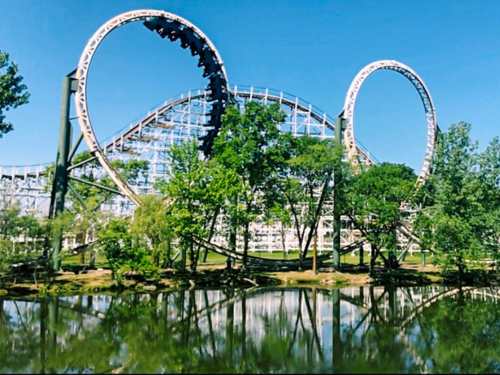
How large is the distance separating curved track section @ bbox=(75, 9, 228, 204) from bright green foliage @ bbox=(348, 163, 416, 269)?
9.22 m

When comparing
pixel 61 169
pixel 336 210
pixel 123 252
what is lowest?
pixel 123 252

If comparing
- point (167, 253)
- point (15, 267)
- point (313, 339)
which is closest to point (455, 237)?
point (167, 253)

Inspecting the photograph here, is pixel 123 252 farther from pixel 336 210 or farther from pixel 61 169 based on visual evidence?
pixel 336 210

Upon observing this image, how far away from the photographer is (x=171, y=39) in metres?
28.5

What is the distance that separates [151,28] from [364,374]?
75.3 ft

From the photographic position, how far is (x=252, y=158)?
2748cm

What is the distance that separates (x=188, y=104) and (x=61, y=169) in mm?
15329

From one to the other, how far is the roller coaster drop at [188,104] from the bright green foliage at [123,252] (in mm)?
1877

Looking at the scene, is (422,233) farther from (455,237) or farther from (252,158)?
(252,158)

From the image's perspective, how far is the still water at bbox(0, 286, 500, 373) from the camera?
9.83 meters

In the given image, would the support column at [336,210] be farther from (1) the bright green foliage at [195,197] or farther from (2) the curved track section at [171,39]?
(2) the curved track section at [171,39]

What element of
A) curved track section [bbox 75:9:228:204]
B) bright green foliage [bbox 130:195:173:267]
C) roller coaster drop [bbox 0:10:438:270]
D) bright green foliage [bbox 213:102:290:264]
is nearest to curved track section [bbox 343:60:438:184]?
roller coaster drop [bbox 0:10:438:270]

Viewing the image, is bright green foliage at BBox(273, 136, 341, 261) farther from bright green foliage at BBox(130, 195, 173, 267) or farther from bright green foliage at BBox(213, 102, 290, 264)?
bright green foliage at BBox(130, 195, 173, 267)

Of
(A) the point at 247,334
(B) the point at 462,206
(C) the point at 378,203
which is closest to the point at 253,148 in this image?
(C) the point at 378,203
